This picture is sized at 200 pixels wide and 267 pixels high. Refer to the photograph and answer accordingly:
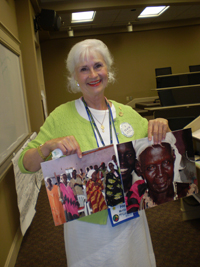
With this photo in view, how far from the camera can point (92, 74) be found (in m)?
1.06

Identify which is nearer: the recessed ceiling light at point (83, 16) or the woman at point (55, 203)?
the woman at point (55, 203)

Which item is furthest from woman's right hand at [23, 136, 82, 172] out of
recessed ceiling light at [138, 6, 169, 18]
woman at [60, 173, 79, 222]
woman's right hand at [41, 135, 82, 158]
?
recessed ceiling light at [138, 6, 169, 18]

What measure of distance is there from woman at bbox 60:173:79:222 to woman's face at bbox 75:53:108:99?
16.7 inches

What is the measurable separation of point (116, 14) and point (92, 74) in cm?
593

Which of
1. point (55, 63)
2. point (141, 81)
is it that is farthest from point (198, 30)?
point (55, 63)

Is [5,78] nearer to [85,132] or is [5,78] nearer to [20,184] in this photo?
[20,184]

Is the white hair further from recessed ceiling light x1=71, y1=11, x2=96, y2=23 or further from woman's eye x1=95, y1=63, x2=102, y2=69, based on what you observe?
recessed ceiling light x1=71, y1=11, x2=96, y2=23

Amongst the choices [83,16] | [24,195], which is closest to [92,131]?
[24,195]

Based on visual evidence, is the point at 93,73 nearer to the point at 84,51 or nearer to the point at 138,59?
the point at 84,51

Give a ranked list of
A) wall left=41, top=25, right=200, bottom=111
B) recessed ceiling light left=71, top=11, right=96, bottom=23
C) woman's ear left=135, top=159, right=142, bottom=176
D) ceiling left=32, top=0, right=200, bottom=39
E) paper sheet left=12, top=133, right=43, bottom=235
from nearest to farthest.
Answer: woman's ear left=135, top=159, right=142, bottom=176
paper sheet left=12, top=133, right=43, bottom=235
ceiling left=32, top=0, right=200, bottom=39
recessed ceiling light left=71, top=11, right=96, bottom=23
wall left=41, top=25, right=200, bottom=111

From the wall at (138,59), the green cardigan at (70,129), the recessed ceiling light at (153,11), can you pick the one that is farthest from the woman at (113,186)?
the wall at (138,59)

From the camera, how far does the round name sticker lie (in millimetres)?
1099

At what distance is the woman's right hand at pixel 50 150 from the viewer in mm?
875

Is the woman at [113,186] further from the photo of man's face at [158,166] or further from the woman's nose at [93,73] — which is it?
the woman's nose at [93,73]
